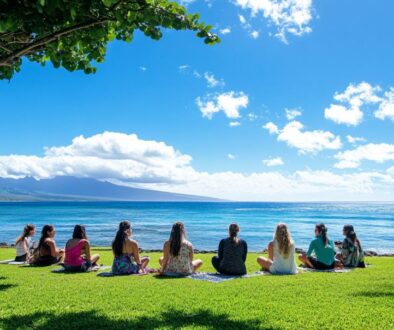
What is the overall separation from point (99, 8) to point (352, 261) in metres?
12.9

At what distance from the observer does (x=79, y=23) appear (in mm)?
6336

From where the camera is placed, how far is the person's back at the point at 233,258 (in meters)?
12.6

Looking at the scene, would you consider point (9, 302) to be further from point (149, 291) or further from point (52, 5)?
point (52, 5)

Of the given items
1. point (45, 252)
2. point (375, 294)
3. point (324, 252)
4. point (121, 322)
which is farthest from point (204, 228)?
point (121, 322)

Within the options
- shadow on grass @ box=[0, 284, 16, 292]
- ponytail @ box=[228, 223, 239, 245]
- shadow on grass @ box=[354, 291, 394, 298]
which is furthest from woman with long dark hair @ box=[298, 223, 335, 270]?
shadow on grass @ box=[0, 284, 16, 292]

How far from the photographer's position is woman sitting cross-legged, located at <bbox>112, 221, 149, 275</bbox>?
12891mm

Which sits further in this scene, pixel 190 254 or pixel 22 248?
pixel 22 248

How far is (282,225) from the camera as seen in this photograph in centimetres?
1338

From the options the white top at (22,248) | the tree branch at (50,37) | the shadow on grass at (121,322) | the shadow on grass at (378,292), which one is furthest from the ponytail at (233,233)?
the white top at (22,248)

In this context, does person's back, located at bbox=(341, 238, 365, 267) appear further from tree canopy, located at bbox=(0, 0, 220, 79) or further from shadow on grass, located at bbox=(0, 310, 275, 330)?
tree canopy, located at bbox=(0, 0, 220, 79)

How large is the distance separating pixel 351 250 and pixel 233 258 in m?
5.03

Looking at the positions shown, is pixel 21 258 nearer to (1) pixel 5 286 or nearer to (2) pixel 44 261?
(2) pixel 44 261

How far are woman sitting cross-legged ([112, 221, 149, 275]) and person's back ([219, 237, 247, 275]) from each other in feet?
9.12

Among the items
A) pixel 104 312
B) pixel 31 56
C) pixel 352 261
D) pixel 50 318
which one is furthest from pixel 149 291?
pixel 352 261
